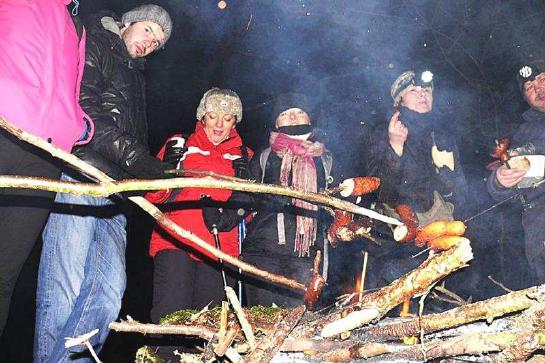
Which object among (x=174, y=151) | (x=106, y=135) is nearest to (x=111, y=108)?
(x=106, y=135)

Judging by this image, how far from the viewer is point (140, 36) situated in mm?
3414

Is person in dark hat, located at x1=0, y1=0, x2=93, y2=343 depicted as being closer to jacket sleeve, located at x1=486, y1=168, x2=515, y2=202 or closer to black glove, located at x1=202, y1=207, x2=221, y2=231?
black glove, located at x1=202, y1=207, x2=221, y2=231

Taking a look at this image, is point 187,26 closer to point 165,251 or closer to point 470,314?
point 165,251

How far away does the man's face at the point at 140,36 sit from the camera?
134 inches

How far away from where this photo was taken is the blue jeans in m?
2.67

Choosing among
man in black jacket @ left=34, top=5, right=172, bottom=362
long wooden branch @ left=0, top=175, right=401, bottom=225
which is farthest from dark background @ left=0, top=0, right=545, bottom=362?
long wooden branch @ left=0, top=175, right=401, bottom=225

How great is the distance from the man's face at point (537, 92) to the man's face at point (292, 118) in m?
2.26

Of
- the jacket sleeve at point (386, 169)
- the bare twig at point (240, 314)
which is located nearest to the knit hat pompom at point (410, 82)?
the jacket sleeve at point (386, 169)

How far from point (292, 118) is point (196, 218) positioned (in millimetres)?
1356

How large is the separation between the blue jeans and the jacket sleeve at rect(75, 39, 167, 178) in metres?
0.31

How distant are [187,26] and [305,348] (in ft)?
19.9

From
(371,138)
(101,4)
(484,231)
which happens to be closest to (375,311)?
(371,138)

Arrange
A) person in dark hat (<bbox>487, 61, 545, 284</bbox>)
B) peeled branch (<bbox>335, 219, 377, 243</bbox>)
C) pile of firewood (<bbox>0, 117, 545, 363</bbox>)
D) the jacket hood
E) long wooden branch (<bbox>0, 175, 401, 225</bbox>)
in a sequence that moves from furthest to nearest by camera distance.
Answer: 1. person in dark hat (<bbox>487, 61, 545, 284</bbox>)
2. the jacket hood
3. peeled branch (<bbox>335, 219, 377, 243</bbox>)
4. pile of firewood (<bbox>0, 117, 545, 363</bbox>)
5. long wooden branch (<bbox>0, 175, 401, 225</bbox>)

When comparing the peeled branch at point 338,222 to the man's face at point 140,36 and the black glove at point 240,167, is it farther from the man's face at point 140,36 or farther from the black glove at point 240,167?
the man's face at point 140,36
